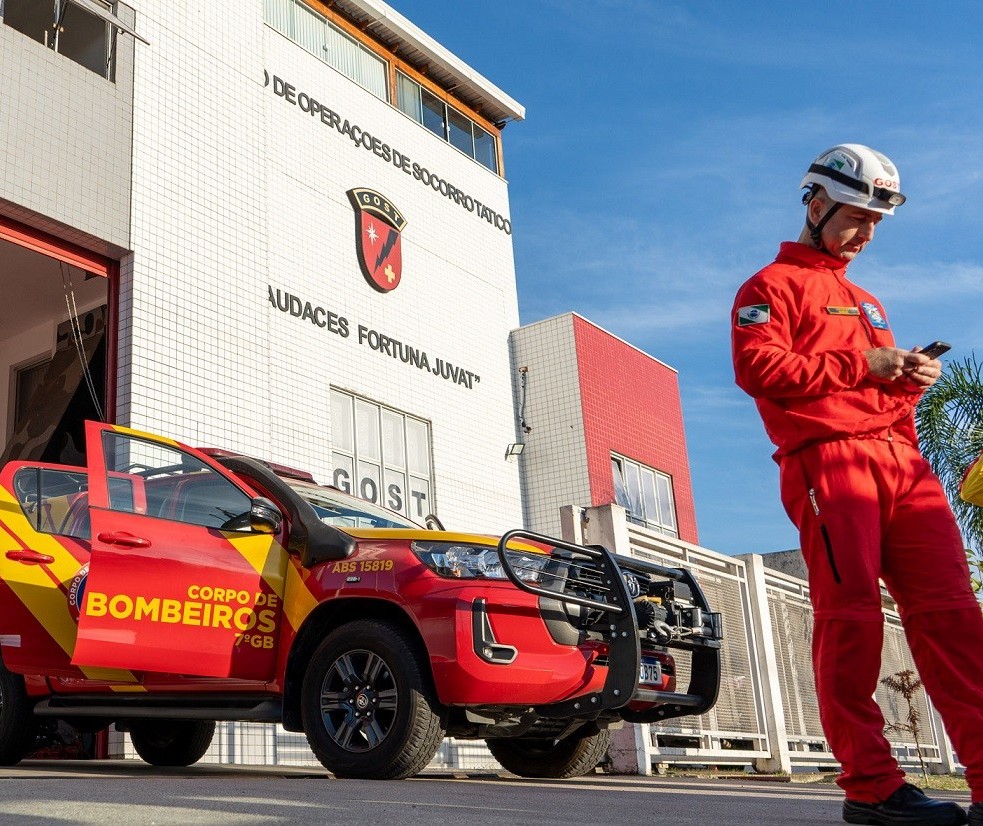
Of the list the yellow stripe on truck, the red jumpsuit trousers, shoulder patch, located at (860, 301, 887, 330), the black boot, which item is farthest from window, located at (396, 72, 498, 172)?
the black boot

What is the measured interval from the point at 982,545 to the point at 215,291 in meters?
9.60

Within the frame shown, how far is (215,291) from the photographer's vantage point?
12000mm

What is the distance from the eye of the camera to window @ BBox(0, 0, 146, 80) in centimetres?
1105

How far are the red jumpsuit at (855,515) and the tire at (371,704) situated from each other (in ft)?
7.79

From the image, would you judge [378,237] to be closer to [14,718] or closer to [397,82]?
[397,82]

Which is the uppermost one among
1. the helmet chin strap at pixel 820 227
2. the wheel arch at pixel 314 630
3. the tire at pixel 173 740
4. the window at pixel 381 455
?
the window at pixel 381 455

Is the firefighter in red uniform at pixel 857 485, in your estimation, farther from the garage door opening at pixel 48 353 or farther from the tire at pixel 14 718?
the garage door opening at pixel 48 353

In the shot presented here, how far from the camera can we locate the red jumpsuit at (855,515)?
3.47 metres

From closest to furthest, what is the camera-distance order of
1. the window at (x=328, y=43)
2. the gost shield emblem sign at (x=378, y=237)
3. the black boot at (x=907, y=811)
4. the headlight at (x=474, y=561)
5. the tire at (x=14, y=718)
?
the black boot at (x=907, y=811) < the headlight at (x=474, y=561) < the tire at (x=14, y=718) < the gost shield emblem sign at (x=378, y=237) < the window at (x=328, y=43)

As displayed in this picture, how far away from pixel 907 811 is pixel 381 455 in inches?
474

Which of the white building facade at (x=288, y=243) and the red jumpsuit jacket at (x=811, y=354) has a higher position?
the white building facade at (x=288, y=243)

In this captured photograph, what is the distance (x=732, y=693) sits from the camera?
9.84m

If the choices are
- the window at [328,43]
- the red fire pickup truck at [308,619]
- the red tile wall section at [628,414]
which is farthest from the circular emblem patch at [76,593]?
the red tile wall section at [628,414]

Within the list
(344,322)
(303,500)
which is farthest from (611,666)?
(344,322)
